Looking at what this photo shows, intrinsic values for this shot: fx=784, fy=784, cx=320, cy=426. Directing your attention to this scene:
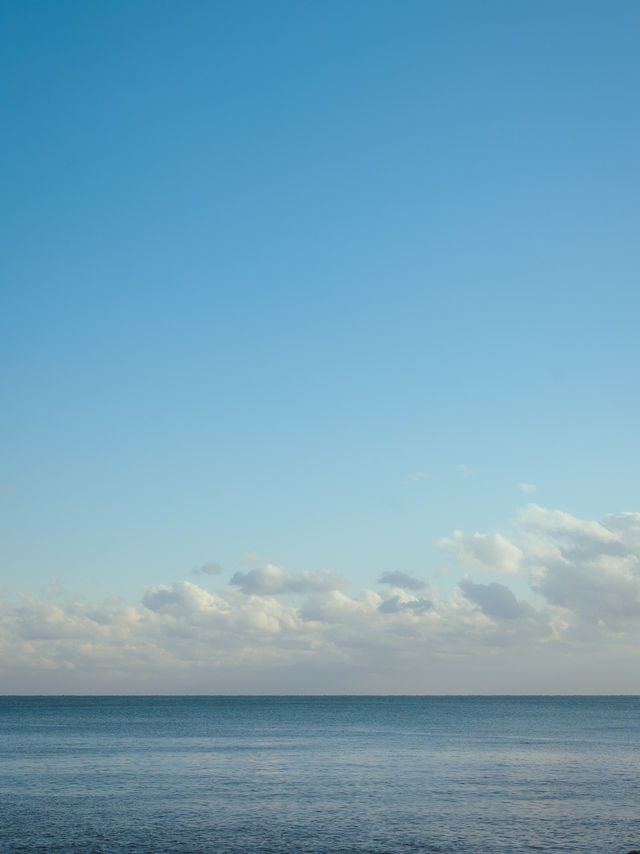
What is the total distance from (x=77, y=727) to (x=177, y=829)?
365ft

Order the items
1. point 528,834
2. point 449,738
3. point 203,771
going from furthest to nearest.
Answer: point 449,738 < point 203,771 < point 528,834

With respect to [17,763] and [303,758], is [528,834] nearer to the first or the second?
[303,758]

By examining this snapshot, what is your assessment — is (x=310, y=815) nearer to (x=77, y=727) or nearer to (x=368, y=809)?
(x=368, y=809)

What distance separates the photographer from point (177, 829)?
4628 centimetres

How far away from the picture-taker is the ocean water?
142 ft

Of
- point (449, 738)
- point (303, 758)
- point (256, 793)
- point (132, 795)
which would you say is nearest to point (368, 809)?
point (256, 793)

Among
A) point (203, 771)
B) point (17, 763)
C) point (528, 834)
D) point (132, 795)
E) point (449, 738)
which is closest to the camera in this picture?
point (528, 834)

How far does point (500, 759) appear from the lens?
281 ft

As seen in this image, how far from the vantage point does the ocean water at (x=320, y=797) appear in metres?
43.3

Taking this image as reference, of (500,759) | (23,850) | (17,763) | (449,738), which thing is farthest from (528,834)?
(449,738)

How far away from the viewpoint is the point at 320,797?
57.9 meters

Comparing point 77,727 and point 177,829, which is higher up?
point 177,829

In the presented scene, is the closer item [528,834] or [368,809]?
[528,834]

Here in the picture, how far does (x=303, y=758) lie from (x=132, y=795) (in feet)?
105
